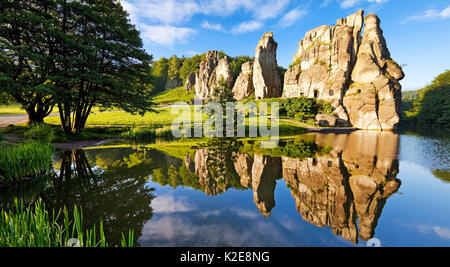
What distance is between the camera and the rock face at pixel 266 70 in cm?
5800

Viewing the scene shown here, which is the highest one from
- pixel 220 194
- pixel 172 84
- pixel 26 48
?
pixel 172 84

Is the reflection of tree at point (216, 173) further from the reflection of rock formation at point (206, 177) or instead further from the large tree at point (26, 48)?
the large tree at point (26, 48)

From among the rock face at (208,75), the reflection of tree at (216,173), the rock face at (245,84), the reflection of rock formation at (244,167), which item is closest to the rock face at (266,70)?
the rock face at (245,84)

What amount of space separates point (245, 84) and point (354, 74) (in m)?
31.9

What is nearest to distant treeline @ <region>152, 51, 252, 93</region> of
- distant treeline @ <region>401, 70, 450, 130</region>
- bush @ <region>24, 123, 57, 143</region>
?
distant treeline @ <region>401, 70, 450, 130</region>

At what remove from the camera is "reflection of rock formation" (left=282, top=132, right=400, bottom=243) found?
423cm

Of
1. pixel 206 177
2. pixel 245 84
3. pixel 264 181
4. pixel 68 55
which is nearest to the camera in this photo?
pixel 264 181

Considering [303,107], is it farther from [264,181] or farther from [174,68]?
[174,68]

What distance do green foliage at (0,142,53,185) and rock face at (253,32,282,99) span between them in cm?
5657

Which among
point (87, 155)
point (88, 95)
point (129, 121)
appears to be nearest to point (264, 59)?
point (129, 121)


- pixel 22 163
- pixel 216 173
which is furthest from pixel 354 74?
pixel 22 163

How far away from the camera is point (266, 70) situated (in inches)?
2331

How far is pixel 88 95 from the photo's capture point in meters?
15.1

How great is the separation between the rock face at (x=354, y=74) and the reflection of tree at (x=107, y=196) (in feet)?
153
